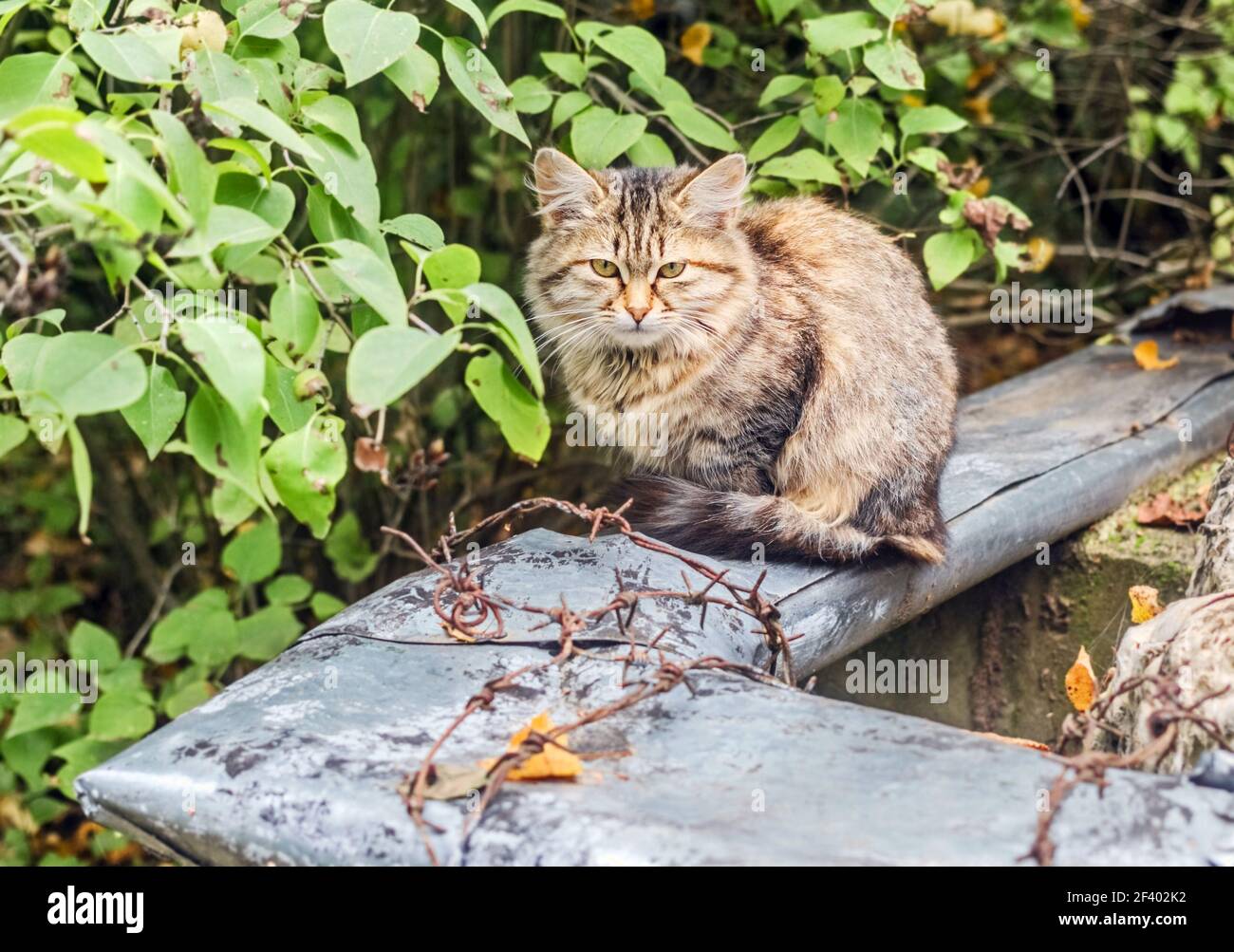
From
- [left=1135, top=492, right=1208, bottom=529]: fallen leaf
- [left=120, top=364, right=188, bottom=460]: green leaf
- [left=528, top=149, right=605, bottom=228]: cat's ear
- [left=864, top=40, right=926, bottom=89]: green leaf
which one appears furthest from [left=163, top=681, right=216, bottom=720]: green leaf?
[left=1135, top=492, right=1208, bottom=529]: fallen leaf

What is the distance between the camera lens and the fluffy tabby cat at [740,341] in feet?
9.73

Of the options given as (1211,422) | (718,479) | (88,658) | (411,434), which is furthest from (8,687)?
(1211,422)

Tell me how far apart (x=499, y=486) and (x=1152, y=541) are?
89.4 inches

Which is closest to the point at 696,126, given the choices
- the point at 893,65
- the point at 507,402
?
the point at 893,65

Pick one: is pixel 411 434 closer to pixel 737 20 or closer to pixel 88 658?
pixel 88 658

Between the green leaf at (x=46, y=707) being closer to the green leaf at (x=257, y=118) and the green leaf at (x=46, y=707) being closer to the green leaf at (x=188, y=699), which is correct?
the green leaf at (x=188, y=699)

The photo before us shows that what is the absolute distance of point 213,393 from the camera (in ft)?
5.68

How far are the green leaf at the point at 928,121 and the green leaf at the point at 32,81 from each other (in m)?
2.16

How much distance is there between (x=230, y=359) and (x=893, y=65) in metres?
2.19

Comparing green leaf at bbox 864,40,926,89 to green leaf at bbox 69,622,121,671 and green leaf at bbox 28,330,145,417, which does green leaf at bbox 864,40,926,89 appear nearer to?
green leaf at bbox 28,330,145,417

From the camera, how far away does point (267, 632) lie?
355cm

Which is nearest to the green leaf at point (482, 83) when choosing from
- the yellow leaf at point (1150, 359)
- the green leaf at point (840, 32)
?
the green leaf at point (840, 32)

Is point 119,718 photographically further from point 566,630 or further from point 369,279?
point 369,279

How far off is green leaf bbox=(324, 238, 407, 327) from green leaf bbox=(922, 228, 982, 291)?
196cm
